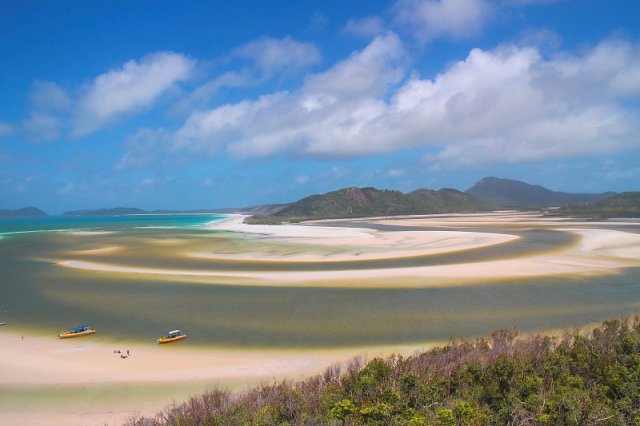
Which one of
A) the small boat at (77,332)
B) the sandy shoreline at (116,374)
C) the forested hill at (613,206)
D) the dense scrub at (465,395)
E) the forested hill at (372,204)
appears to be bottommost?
the sandy shoreline at (116,374)

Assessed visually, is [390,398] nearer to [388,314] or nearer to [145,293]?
[388,314]

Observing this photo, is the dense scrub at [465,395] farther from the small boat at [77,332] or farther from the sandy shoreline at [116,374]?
the small boat at [77,332]

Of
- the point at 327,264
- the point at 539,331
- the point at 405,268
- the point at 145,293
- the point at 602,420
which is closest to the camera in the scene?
the point at 602,420

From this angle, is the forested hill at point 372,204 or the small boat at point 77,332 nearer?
the small boat at point 77,332

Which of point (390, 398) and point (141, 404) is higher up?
point (390, 398)

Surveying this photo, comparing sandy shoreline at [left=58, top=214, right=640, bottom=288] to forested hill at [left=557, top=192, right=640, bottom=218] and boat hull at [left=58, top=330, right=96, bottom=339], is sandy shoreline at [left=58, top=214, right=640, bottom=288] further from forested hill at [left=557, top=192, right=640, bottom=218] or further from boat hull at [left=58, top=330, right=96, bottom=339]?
forested hill at [left=557, top=192, right=640, bottom=218]

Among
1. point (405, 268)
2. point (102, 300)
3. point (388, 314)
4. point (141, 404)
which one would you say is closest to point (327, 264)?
point (405, 268)

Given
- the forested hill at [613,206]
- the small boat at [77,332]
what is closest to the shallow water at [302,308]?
the small boat at [77,332]
